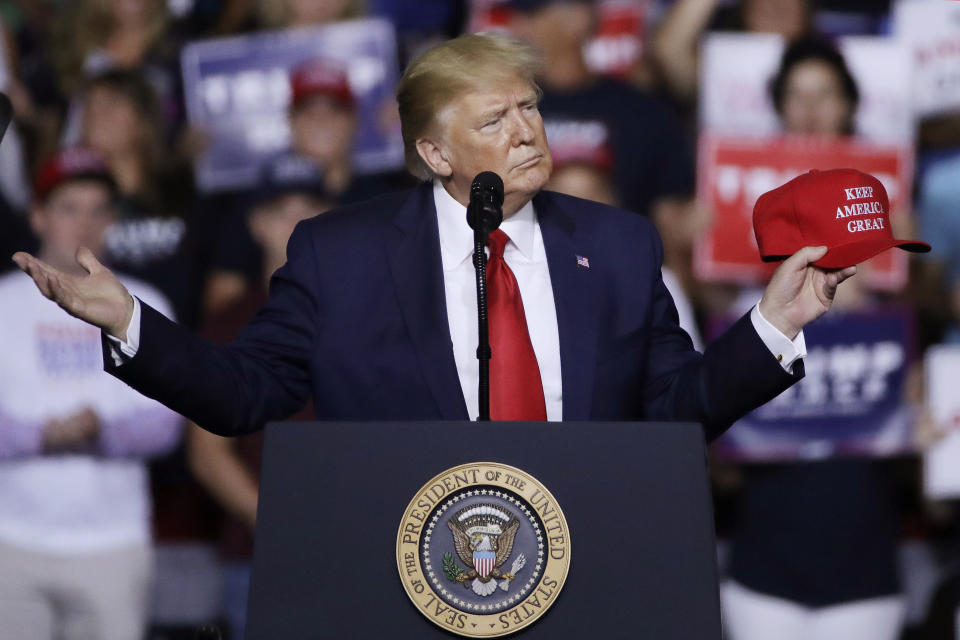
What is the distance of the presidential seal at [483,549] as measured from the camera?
1.63m

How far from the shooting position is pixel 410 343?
2.04m

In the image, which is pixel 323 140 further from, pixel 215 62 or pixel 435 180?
pixel 435 180

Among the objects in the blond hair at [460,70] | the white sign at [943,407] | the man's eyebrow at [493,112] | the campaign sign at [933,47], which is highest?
the campaign sign at [933,47]

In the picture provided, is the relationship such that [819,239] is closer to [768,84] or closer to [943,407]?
[943,407]

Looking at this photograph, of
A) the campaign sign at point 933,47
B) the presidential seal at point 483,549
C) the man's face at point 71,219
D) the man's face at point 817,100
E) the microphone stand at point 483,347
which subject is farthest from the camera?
the campaign sign at point 933,47

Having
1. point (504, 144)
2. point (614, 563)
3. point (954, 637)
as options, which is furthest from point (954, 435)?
point (614, 563)

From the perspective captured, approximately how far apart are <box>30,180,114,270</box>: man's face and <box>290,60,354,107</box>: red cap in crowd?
784 millimetres

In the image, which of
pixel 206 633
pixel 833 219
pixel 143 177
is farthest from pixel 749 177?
pixel 206 633

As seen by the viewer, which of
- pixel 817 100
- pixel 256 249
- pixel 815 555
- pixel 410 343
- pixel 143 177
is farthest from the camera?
pixel 143 177

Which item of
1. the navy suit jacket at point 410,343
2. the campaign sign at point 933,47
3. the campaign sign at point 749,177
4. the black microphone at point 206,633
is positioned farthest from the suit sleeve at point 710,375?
the campaign sign at point 933,47

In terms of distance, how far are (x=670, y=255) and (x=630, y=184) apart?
0.30 meters

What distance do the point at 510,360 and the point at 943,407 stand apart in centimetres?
254

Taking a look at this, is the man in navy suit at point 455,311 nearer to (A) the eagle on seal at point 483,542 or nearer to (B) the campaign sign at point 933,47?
(A) the eagle on seal at point 483,542

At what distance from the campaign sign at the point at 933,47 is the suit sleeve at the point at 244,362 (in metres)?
3.19
